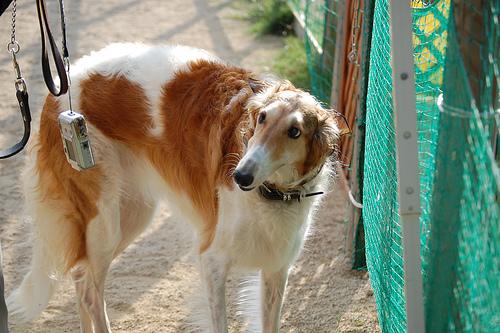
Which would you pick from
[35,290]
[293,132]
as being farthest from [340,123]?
[35,290]

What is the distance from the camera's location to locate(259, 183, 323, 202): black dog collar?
313 centimetres

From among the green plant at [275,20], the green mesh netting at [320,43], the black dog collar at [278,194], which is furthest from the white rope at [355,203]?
the green plant at [275,20]

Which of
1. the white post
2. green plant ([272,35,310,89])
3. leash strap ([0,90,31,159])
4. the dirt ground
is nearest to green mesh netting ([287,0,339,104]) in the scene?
green plant ([272,35,310,89])

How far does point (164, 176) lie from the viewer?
369 centimetres

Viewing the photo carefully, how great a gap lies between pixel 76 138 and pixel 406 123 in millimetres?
1484

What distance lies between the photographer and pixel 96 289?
3803 mm

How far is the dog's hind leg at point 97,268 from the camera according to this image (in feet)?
12.2

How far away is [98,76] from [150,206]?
785 mm

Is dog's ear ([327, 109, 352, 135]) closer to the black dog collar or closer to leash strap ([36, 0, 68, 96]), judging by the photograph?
the black dog collar

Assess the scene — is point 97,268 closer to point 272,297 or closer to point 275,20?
point 272,297

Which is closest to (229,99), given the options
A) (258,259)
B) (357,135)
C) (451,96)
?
(258,259)

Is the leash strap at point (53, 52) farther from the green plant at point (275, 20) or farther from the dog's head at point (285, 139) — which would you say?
the green plant at point (275, 20)

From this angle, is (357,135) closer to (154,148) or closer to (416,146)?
(154,148)

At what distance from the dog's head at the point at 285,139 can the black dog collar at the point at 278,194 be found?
0.04m
